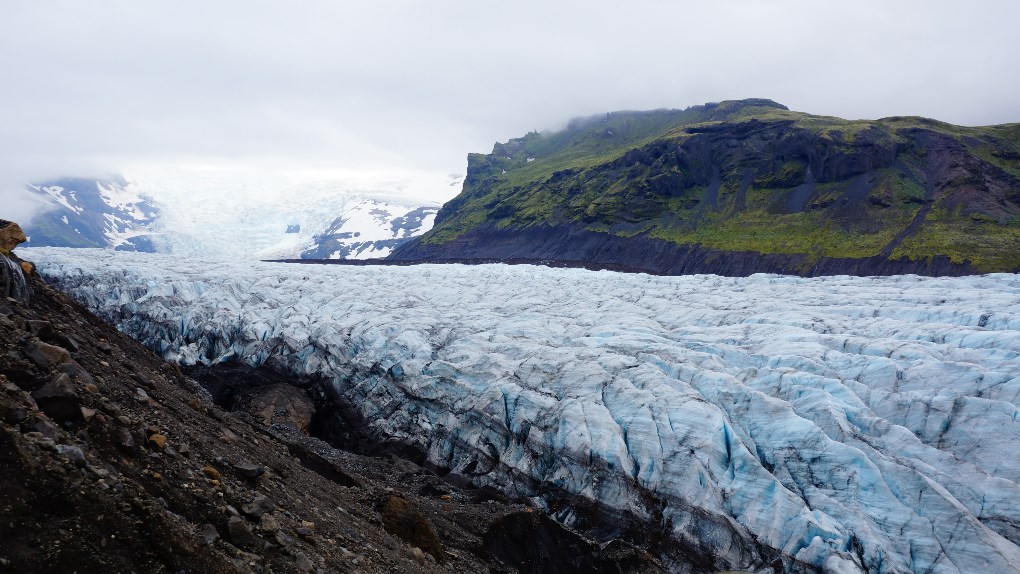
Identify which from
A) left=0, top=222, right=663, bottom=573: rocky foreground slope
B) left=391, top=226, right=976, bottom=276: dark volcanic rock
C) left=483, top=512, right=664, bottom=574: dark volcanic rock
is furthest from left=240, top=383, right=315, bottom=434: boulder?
left=391, top=226, right=976, bottom=276: dark volcanic rock

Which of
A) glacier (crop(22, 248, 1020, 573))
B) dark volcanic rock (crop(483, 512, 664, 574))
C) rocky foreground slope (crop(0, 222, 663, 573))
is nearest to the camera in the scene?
rocky foreground slope (crop(0, 222, 663, 573))

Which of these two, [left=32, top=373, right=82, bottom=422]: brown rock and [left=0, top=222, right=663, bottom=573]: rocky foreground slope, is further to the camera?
[left=32, top=373, right=82, bottom=422]: brown rock

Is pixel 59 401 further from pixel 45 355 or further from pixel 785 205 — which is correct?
pixel 785 205

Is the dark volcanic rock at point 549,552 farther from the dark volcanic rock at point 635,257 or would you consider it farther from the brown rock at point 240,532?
the dark volcanic rock at point 635,257

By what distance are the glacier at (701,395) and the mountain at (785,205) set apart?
175ft

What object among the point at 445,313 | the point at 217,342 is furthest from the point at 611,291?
the point at 217,342

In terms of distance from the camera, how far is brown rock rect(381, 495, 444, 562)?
13.9 meters

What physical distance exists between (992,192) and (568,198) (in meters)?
83.9

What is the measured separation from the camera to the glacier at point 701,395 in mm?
17672

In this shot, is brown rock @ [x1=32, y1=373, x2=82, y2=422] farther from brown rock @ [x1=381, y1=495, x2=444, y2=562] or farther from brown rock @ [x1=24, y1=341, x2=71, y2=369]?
brown rock @ [x1=381, y1=495, x2=444, y2=562]

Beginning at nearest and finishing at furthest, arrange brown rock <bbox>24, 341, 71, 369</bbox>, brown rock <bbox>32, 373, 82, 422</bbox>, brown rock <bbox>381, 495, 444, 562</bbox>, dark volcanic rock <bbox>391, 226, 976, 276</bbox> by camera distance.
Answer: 1. brown rock <bbox>32, 373, 82, 422</bbox>
2. brown rock <bbox>24, 341, 71, 369</bbox>
3. brown rock <bbox>381, 495, 444, 562</bbox>
4. dark volcanic rock <bbox>391, 226, 976, 276</bbox>

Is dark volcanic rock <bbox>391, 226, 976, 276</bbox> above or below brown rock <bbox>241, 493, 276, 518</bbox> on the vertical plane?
below

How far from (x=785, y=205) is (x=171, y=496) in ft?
397

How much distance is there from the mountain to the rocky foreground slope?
83.6 metres
